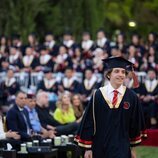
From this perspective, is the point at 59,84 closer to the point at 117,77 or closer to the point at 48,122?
the point at 48,122

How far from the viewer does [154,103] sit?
69.5 feet

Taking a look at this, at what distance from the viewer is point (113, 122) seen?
A: 372 inches

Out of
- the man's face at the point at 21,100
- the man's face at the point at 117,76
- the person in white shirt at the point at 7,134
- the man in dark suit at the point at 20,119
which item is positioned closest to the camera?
the man's face at the point at 117,76

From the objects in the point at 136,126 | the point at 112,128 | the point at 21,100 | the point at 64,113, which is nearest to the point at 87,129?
the point at 112,128

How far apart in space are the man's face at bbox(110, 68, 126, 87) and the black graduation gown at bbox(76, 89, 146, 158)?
0.22 meters

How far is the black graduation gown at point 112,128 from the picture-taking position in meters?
9.46

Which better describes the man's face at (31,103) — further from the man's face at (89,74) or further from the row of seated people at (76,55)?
the row of seated people at (76,55)

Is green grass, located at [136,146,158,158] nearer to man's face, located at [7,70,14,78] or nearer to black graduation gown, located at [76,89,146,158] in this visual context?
black graduation gown, located at [76,89,146,158]

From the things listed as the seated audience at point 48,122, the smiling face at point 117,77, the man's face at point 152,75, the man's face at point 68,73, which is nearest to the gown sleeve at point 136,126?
the smiling face at point 117,77

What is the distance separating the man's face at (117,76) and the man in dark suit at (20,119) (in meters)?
4.00

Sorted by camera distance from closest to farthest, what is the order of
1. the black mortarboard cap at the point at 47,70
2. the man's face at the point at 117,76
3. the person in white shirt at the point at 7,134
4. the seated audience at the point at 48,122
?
the man's face at the point at 117,76 < the person in white shirt at the point at 7,134 < the seated audience at the point at 48,122 < the black mortarboard cap at the point at 47,70

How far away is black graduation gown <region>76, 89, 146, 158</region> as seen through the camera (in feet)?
31.0

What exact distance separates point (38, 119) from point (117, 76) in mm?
5343

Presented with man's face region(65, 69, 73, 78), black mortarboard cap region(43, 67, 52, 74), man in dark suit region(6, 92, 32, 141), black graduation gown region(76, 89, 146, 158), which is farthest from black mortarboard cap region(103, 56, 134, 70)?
black mortarboard cap region(43, 67, 52, 74)
